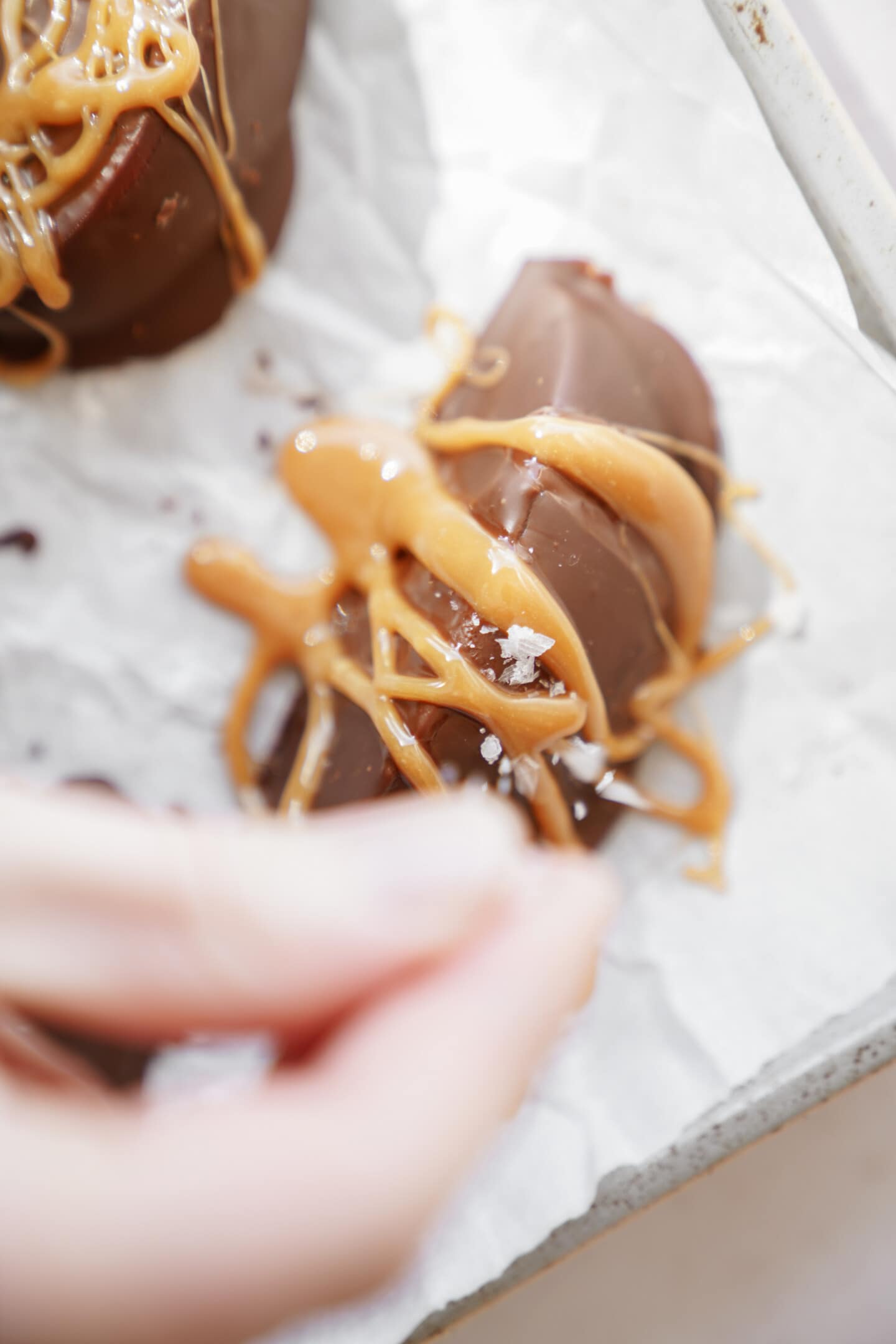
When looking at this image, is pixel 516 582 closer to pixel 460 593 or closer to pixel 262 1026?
pixel 460 593

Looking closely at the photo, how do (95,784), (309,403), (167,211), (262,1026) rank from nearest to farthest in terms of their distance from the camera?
(262,1026) < (167,211) < (95,784) < (309,403)

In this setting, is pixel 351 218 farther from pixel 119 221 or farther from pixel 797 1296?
pixel 797 1296

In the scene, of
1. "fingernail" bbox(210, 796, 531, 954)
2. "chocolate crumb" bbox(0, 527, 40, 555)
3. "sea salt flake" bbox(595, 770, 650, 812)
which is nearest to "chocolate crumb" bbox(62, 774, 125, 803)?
"chocolate crumb" bbox(0, 527, 40, 555)

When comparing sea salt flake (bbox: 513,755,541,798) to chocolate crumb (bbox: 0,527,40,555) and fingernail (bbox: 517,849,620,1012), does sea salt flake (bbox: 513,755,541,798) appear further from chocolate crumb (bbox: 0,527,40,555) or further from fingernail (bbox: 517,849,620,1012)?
chocolate crumb (bbox: 0,527,40,555)

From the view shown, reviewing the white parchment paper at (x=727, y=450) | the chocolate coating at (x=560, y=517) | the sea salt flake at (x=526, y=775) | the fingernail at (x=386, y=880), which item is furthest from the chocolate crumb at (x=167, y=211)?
the fingernail at (x=386, y=880)

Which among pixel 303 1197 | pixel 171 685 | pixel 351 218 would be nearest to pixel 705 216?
pixel 351 218

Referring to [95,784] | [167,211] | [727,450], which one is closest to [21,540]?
[95,784]
